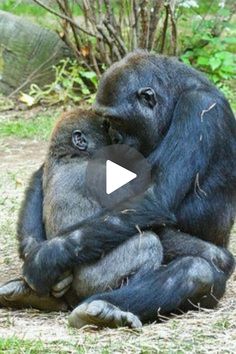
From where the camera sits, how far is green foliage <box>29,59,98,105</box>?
973 centimetres

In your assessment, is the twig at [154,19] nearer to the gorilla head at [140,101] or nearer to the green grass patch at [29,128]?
the green grass patch at [29,128]

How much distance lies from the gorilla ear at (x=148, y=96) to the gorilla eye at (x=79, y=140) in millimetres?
323

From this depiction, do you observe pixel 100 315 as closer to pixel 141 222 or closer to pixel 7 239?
pixel 141 222

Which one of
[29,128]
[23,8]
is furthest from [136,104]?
[23,8]

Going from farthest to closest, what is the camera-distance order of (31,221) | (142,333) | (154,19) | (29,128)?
1. (154,19)
2. (29,128)
3. (31,221)
4. (142,333)

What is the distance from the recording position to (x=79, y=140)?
14.1 feet

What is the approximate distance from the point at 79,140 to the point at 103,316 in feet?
3.06

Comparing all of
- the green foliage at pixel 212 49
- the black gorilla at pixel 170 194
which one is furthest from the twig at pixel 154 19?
the black gorilla at pixel 170 194

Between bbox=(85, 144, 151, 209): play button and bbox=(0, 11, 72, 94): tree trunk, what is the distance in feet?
20.4

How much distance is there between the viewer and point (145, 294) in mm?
3943

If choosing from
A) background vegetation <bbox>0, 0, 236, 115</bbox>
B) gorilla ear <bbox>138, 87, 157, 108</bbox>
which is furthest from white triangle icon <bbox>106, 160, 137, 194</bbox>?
background vegetation <bbox>0, 0, 236, 115</bbox>

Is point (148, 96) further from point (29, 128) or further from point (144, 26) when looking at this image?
point (144, 26)

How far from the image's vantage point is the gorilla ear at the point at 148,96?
424cm

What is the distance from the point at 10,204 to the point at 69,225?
7.60 ft
